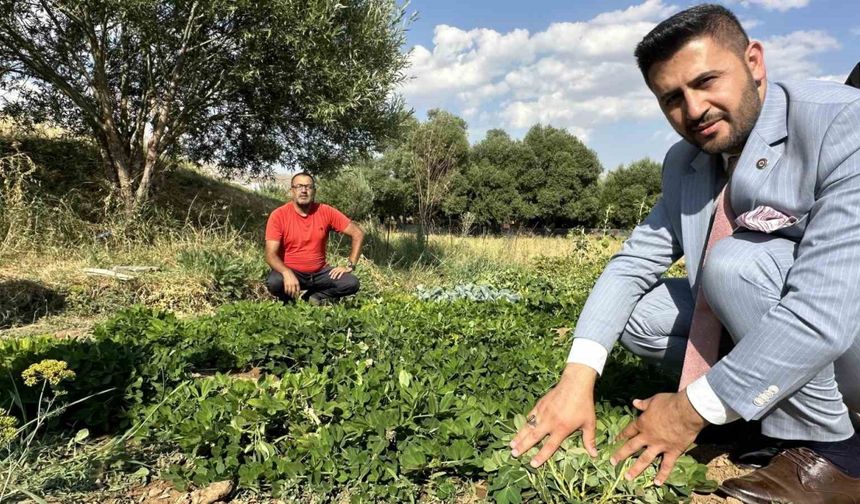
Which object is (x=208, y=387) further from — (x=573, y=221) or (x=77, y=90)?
(x=573, y=221)

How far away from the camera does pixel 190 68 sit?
820 centimetres

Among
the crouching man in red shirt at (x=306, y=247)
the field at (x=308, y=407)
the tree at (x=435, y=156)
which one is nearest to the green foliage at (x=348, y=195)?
the tree at (x=435, y=156)

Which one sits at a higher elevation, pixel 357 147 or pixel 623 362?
pixel 357 147

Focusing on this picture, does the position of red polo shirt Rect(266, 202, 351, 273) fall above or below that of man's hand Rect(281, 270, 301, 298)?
above

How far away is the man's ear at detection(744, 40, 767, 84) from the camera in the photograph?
1611mm

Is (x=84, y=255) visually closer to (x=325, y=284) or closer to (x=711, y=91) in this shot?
(x=325, y=284)

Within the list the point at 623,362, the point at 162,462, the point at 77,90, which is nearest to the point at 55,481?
the point at 162,462

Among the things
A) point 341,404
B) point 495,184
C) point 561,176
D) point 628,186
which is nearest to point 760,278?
point 341,404

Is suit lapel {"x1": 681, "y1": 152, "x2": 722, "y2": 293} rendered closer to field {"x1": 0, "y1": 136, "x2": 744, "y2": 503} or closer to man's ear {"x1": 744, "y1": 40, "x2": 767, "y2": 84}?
man's ear {"x1": 744, "y1": 40, "x2": 767, "y2": 84}

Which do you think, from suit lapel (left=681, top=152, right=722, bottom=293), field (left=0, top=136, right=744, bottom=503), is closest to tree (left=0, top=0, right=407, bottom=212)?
field (left=0, top=136, right=744, bottom=503)

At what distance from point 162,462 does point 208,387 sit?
1.07ft

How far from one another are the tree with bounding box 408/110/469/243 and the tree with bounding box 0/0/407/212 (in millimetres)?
3782

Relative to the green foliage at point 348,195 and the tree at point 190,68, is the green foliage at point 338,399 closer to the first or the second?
the tree at point 190,68

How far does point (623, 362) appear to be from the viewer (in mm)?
3000
